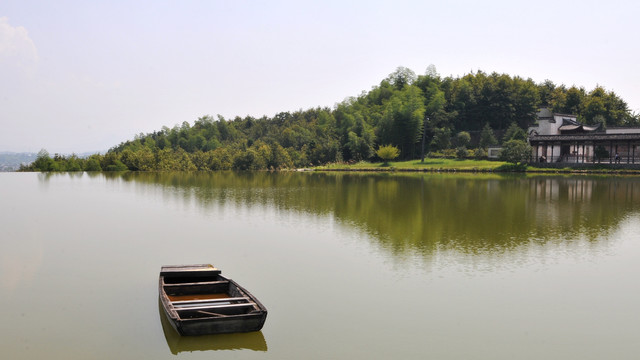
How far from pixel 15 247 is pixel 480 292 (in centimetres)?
1493

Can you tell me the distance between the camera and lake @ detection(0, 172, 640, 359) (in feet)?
29.0

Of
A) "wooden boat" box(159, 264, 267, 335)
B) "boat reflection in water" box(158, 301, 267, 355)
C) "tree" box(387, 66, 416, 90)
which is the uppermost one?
"tree" box(387, 66, 416, 90)

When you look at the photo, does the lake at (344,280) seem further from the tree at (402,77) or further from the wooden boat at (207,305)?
the tree at (402,77)

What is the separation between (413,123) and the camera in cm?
7862

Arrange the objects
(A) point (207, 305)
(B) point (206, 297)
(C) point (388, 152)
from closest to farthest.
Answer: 1. (A) point (207, 305)
2. (B) point (206, 297)
3. (C) point (388, 152)

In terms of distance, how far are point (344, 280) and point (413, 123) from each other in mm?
68276

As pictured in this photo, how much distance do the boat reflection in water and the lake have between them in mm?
32

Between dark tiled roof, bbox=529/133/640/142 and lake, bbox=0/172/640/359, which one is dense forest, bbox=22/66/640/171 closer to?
dark tiled roof, bbox=529/133/640/142

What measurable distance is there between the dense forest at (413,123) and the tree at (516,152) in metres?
8.23

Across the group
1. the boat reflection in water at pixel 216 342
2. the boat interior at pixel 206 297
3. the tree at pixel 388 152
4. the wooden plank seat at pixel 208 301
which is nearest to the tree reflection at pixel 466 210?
the boat interior at pixel 206 297

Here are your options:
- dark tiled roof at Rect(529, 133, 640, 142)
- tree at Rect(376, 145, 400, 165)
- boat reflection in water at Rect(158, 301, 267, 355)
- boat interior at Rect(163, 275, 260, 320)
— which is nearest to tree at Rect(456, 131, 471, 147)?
tree at Rect(376, 145, 400, 165)

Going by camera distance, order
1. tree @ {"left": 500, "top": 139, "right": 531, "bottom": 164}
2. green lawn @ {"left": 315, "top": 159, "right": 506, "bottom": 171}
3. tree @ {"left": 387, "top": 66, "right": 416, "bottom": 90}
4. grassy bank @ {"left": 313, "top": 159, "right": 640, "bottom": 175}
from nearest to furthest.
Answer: grassy bank @ {"left": 313, "top": 159, "right": 640, "bottom": 175} < tree @ {"left": 500, "top": 139, "right": 531, "bottom": 164} < green lawn @ {"left": 315, "top": 159, "right": 506, "bottom": 171} < tree @ {"left": 387, "top": 66, "right": 416, "bottom": 90}

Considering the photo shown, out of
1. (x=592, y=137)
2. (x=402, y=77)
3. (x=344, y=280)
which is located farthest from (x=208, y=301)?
(x=402, y=77)

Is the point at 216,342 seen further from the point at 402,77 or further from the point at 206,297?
the point at 402,77
